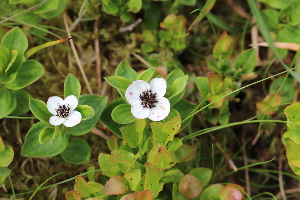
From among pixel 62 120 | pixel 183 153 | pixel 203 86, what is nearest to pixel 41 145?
pixel 62 120

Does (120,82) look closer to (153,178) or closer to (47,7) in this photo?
(153,178)

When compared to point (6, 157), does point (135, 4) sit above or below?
above

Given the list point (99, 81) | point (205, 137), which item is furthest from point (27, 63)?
point (205, 137)

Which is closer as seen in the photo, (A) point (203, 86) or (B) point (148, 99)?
(B) point (148, 99)

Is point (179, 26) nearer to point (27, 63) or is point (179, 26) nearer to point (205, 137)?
point (205, 137)

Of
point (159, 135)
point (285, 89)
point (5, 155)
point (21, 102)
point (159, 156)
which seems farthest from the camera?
point (285, 89)

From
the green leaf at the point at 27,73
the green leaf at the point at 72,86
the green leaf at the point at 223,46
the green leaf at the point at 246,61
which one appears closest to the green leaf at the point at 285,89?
the green leaf at the point at 246,61

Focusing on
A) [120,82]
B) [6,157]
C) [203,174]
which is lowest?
[203,174]
